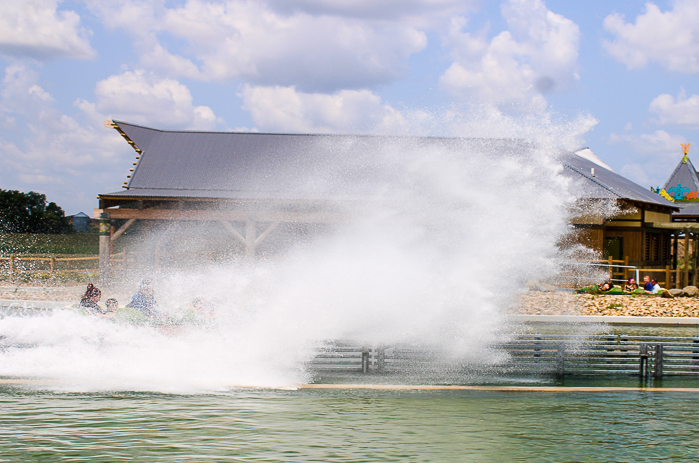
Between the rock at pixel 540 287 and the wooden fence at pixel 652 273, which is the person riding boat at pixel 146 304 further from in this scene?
the wooden fence at pixel 652 273

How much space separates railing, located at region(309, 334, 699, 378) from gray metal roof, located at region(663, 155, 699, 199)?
92.1ft

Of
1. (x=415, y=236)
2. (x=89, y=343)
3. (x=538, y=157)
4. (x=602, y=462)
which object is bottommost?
(x=602, y=462)

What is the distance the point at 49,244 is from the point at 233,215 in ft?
100

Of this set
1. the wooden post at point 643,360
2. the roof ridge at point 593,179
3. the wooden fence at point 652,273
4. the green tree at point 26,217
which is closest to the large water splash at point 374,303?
the wooden post at point 643,360

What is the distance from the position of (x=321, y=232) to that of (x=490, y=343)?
12558mm

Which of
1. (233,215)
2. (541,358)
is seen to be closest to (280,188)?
(233,215)

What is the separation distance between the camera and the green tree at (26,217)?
197ft

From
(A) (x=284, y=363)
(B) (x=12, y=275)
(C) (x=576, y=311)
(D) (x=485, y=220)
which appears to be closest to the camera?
(A) (x=284, y=363)

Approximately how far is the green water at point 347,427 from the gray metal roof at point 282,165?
46.7 feet

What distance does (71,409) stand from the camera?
8.56 meters

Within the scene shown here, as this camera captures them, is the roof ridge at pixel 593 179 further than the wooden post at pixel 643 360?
Yes

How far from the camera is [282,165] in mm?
26766

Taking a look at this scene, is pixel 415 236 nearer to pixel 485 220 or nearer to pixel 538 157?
pixel 485 220

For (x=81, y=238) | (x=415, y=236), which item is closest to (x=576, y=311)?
Result: (x=415, y=236)
